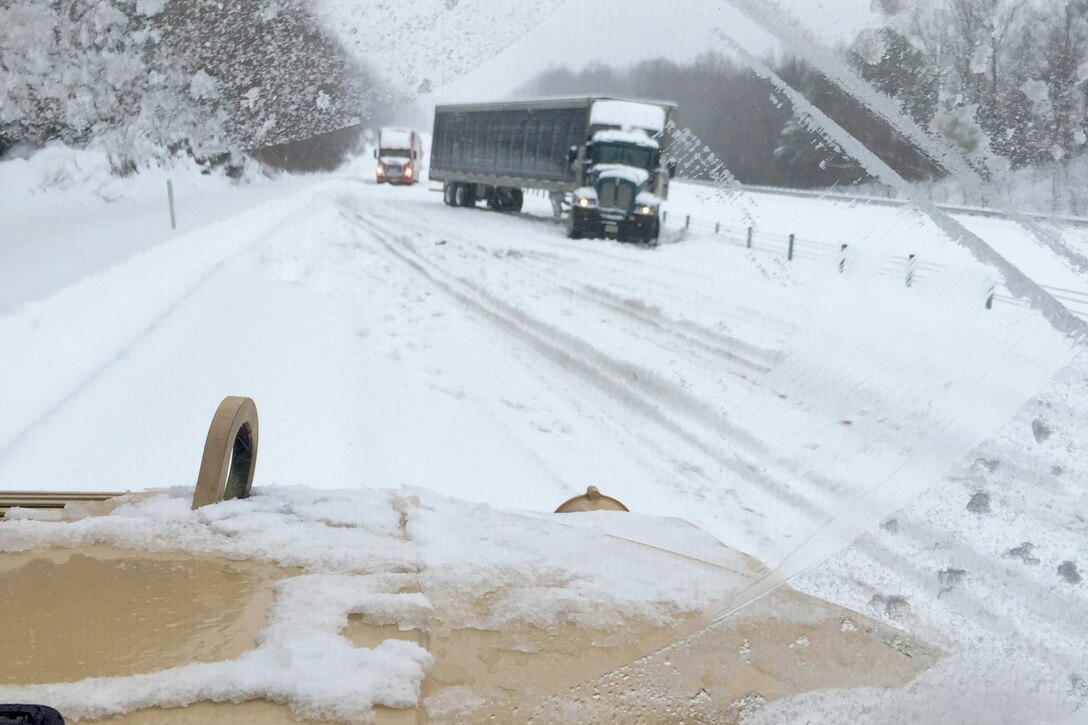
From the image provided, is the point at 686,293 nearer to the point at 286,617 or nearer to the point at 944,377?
the point at 944,377

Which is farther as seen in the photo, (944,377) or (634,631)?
(944,377)

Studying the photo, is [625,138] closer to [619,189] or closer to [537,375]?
[619,189]

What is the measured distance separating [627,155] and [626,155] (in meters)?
0.02

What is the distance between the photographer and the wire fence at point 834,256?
4.43ft

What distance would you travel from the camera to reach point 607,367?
4500 millimetres

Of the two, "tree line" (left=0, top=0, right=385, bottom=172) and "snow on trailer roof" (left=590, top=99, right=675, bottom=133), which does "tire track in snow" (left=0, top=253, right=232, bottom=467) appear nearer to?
"tree line" (left=0, top=0, right=385, bottom=172)

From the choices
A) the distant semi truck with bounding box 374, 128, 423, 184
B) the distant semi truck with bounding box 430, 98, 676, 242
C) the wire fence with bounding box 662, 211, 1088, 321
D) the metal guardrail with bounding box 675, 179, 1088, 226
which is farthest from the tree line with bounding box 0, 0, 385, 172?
the metal guardrail with bounding box 675, 179, 1088, 226

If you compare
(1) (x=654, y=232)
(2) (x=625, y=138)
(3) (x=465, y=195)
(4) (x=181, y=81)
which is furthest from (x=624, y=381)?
(2) (x=625, y=138)

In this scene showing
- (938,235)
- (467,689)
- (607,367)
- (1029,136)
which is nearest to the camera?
(467,689)

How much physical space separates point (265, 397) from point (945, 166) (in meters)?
2.85

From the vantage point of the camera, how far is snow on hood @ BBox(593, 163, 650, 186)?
81.5 inches

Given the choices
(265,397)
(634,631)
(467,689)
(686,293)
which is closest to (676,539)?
(634,631)

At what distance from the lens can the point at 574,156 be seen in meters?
2.66

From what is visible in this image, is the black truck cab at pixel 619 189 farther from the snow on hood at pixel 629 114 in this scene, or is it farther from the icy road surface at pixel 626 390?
the icy road surface at pixel 626 390
